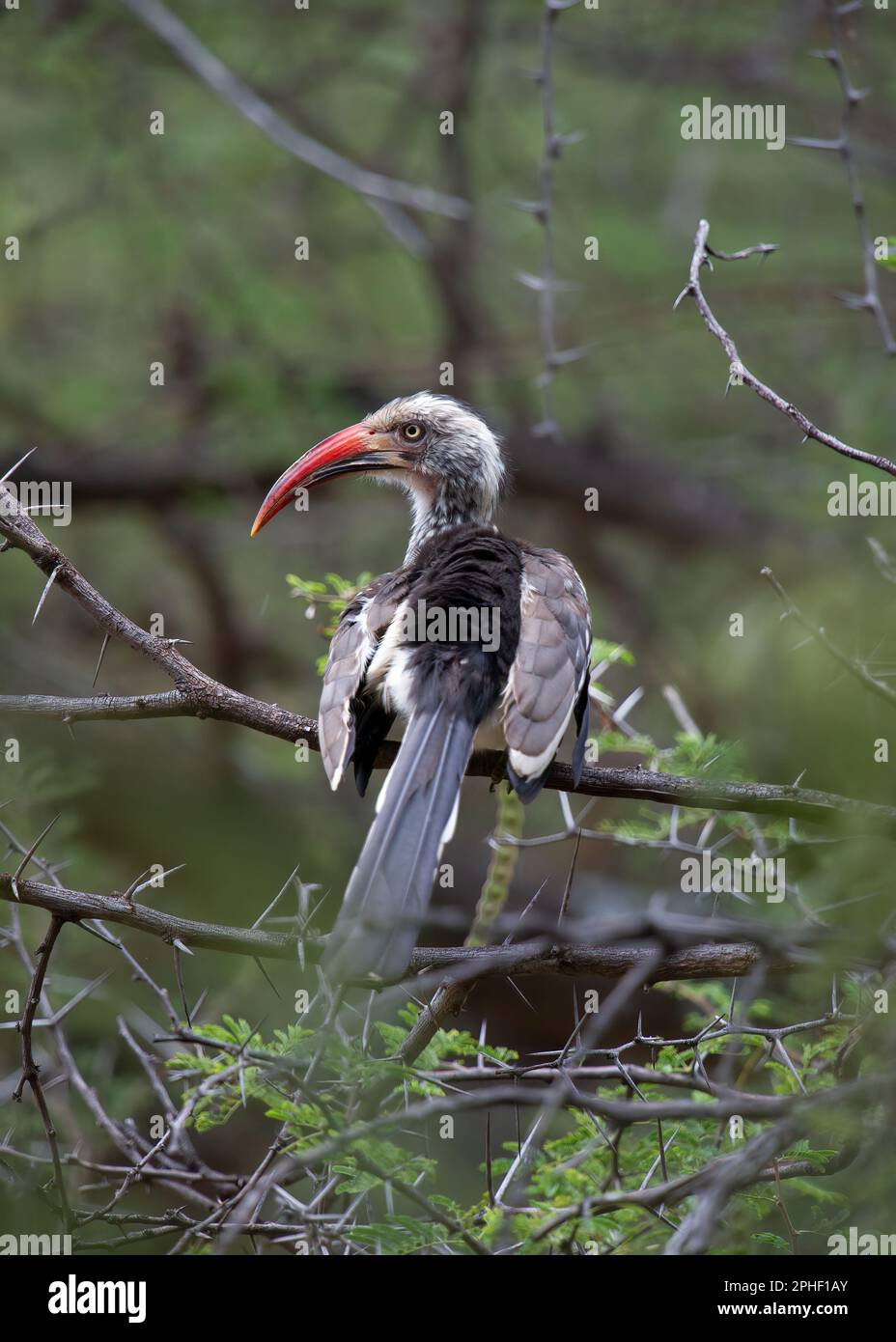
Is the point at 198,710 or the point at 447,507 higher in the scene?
the point at 447,507

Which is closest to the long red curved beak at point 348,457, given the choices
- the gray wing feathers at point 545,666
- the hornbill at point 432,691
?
the hornbill at point 432,691

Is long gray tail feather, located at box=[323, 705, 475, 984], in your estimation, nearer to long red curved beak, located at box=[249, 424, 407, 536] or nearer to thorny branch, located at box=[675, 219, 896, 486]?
thorny branch, located at box=[675, 219, 896, 486]

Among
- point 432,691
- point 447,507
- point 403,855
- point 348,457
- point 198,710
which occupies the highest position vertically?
point 348,457

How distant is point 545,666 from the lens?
3.56 m

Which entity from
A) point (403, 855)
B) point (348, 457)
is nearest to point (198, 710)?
point (403, 855)

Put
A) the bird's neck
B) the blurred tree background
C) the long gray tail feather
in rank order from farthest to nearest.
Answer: the blurred tree background
the bird's neck
the long gray tail feather

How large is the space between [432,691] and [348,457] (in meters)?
1.71

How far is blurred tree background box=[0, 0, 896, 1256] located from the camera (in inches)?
271

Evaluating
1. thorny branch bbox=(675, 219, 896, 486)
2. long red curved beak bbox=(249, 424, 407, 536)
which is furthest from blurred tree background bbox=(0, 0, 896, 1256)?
thorny branch bbox=(675, 219, 896, 486)

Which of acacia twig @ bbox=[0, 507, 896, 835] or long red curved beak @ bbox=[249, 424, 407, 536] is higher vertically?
long red curved beak @ bbox=[249, 424, 407, 536]

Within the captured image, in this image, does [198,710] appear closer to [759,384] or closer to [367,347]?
[759,384]

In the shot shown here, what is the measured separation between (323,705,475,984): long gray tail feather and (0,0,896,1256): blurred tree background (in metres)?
2.94

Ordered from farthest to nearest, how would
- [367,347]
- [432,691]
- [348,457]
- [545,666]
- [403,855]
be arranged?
[367,347] < [348,457] < [545,666] < [432,691] < [403,855]

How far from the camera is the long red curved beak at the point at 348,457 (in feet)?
15.4
